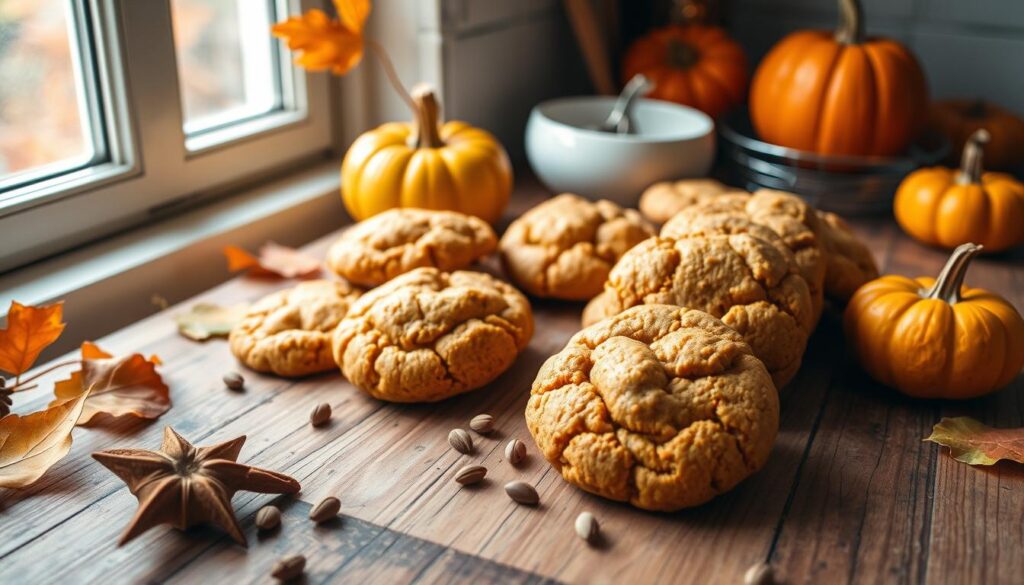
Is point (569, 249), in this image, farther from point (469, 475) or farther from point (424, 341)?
point (469, 475)

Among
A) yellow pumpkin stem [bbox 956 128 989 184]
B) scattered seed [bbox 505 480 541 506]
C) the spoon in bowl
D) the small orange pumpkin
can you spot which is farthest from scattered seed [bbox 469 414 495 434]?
the small orange pumpkin

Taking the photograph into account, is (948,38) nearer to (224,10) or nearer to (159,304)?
(224,10)

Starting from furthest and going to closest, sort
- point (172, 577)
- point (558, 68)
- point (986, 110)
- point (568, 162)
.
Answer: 1. point (558, 68)
2. point (986, 110)
3. point (568, 162)
4. point (172, 577)

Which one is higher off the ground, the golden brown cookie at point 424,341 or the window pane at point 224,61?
the window pane at point 224,61

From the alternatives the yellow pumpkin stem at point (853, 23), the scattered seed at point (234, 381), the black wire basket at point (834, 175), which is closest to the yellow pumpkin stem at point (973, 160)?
the black wire basket at point (834, 175)

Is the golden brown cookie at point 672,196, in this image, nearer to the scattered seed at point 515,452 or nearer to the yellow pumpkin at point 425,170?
the yellow pumpkin at point 425,170

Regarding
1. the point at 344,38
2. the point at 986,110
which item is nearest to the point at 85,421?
the point at 344,38

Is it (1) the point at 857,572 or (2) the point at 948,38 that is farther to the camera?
(2) the point at 948,38
